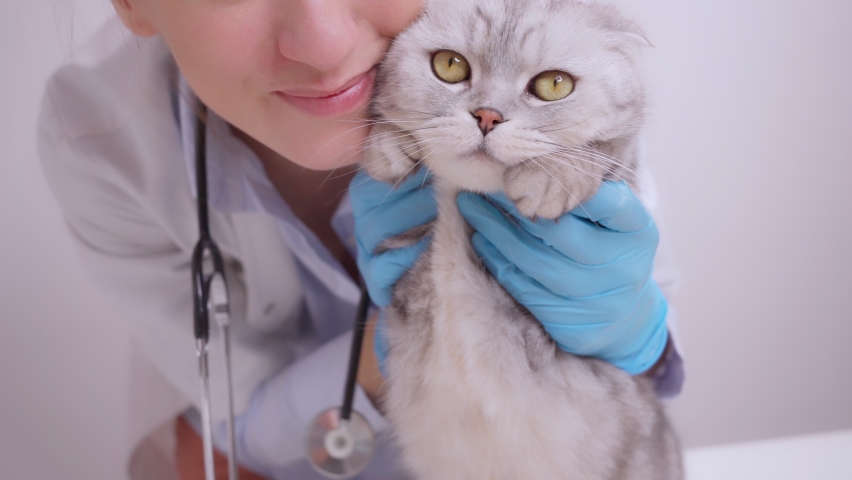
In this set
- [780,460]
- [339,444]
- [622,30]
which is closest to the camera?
[622,30]

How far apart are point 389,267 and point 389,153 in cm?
16

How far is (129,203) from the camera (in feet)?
3.75

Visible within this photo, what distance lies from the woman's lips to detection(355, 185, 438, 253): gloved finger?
14cm

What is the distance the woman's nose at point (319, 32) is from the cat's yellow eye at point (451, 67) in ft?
0.34

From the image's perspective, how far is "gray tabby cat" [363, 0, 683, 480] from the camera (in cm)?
66

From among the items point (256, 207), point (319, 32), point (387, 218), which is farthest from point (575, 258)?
point (256, 207)

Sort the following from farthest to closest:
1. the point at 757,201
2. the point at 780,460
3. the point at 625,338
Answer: the point at 757,201, the point at 780,460, the point at 625,338

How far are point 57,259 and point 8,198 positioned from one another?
0.16 metres

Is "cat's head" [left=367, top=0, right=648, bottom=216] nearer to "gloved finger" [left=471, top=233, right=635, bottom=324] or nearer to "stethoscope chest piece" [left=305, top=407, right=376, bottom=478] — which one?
"gloved finger" [left=471, top=233, right=635, bottom=324]

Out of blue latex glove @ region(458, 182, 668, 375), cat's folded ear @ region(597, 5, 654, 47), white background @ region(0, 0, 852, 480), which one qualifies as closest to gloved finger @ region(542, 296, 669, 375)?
blue latex glove @ region(458, 182, 668, 375)

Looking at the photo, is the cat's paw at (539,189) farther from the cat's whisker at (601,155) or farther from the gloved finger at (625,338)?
the gloved finger at (625,338)

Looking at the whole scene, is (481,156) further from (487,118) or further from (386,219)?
(386,219)

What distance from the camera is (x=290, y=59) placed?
72 centimetres

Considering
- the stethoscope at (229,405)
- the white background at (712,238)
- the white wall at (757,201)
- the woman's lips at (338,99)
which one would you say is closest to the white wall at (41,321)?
the white background at (712,238)
